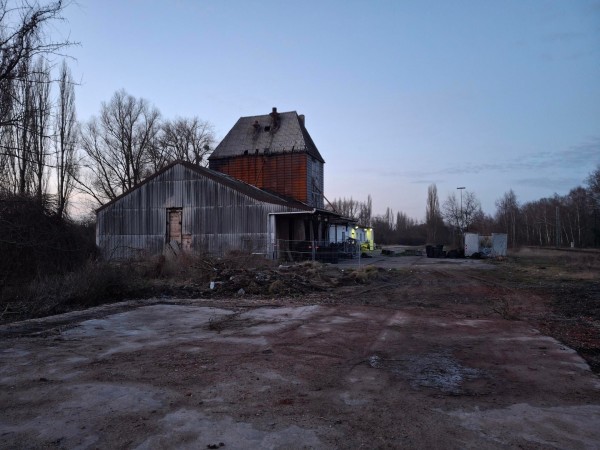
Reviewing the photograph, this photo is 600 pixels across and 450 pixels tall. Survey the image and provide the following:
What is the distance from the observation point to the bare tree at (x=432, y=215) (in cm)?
8019

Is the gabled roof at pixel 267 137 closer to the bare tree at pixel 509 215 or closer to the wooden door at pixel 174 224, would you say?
the wooden door at pixel 174 224

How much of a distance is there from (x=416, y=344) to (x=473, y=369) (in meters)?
1.54

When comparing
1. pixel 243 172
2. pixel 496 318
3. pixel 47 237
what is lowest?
pixel 496 318

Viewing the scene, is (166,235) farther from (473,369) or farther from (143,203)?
(473,369)

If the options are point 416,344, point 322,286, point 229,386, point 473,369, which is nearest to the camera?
point 229,386

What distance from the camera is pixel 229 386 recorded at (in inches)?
199

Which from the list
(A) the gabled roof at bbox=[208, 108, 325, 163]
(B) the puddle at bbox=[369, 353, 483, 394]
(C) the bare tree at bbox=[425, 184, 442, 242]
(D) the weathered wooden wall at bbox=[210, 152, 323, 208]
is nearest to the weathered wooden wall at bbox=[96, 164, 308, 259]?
(D) the weathered wooden wall at bbox=[210, 152, 323, 208]

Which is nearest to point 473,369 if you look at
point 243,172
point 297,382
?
point 297,382

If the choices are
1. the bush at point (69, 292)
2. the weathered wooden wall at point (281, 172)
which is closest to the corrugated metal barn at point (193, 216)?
the weathered wooden wall at point (281, 172)

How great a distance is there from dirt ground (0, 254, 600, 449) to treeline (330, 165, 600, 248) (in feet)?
161

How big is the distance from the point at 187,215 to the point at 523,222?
8917 cm

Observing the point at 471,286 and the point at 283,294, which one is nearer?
the point at 283,294

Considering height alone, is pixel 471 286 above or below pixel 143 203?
below

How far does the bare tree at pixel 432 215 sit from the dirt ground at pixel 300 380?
7243 centimetres
